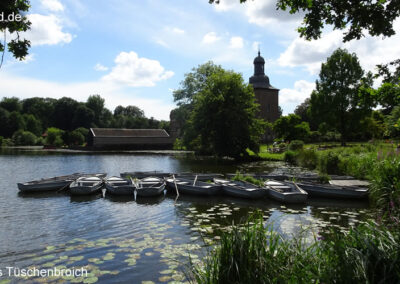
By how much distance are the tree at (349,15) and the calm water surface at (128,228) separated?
4.36 metres

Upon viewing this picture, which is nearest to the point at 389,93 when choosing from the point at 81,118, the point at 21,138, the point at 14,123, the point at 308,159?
the point at 308,159

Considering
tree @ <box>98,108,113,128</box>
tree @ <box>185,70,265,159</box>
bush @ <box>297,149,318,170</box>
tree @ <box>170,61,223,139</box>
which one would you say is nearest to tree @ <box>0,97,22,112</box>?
tree @ <box>98,108,113,128</box>

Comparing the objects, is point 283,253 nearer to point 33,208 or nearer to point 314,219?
point 314,219

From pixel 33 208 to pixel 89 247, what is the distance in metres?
6.97

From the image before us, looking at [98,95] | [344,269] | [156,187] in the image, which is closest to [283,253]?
[344,269]

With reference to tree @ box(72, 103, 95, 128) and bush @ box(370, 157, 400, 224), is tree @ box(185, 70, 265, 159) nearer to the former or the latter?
bush @ box(370, 157, 400, 224)

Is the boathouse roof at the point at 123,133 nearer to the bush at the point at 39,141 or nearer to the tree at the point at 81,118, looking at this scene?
the tree at the point at 81,118

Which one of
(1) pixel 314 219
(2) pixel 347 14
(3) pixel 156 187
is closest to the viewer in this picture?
(2) pixel 347 14

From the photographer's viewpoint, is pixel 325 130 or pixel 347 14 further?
pixel 325 130

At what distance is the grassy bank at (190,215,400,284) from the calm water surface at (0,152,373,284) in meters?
0.75

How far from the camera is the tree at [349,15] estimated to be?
6.35m

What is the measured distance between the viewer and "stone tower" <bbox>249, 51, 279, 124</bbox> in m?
76.0

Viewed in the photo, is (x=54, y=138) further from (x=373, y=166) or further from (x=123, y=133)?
(x=373, y=166)

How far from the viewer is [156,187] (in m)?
16.9
